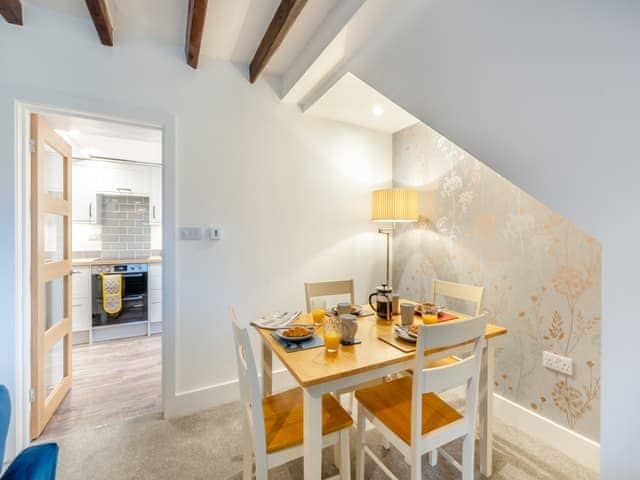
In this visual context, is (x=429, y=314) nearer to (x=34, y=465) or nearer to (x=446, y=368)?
(x=446, y=368)

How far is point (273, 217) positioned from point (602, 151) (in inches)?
78.2

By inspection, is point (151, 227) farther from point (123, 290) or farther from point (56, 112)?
point (56, 112)

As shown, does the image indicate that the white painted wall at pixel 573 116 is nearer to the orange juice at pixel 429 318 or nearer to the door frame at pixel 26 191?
the orange juice at pixel 429 318

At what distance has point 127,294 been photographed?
3668mm

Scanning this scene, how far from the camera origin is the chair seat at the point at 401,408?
1.25m

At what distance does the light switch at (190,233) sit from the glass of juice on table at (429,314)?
5.41ft

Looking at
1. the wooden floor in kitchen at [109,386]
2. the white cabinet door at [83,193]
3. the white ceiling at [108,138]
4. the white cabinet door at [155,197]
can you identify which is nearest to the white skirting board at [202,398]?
the wooden floor in kitchen at [109,386]

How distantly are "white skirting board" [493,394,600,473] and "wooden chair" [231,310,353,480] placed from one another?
1398mm

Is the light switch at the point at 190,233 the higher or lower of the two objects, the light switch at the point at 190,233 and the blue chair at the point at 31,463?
the higher

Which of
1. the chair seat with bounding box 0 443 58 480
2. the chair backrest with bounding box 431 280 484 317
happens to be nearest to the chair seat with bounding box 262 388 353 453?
the chair seat with bounding box 0 443 58 480

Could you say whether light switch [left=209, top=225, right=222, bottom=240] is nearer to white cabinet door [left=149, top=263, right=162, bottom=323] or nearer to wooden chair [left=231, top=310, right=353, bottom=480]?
wooden chair [left=231, top=310, right=353, bottom=480]

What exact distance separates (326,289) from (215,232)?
94cm

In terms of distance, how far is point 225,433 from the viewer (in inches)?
74.3

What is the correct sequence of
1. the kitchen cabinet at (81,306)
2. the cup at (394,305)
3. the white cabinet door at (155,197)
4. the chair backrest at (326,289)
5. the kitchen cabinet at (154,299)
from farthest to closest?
the white cabinet door at (155,197) < the kitchen cabinet at (154,299) < the kitchen cabinet at (81,306) < the chair backrest at (326,289) < the cup at (394,305)
